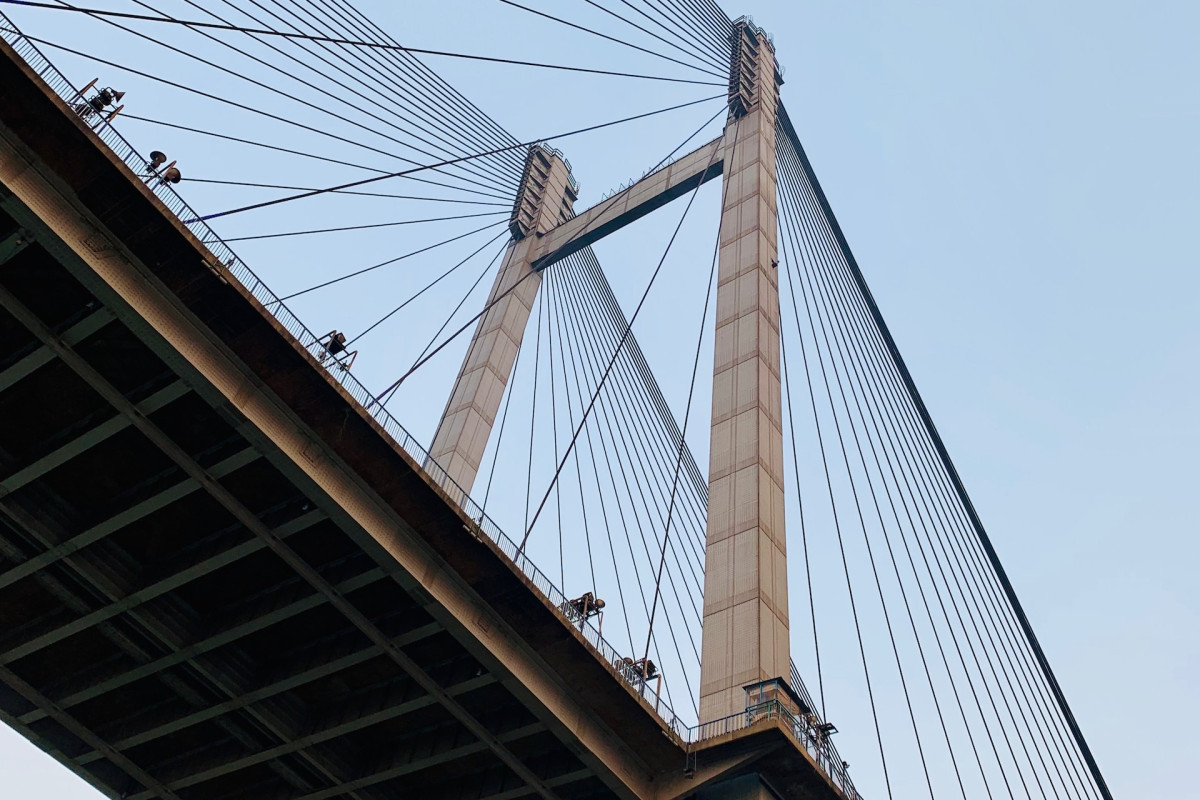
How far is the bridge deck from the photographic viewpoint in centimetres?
2289

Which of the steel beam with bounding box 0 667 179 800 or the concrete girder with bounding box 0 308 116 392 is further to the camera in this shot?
the steel beam with bounding box 0 667 179 800

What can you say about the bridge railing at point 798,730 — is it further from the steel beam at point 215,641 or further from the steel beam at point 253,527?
the steel beam at point 215,641

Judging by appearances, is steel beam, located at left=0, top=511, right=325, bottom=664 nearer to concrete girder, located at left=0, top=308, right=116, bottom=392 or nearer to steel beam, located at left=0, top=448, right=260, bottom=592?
steel beam, located at left=0, top=448, right=260, bottom=592

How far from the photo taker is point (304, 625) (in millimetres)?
28328

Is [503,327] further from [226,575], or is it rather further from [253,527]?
[253,527]

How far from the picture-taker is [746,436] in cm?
3375

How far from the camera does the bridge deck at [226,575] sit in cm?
2289

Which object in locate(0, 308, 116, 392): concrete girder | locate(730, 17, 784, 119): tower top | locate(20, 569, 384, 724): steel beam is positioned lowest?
locate(20, 569, 384, 724): steel beam

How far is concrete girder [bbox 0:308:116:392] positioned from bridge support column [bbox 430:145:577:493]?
16697 mm

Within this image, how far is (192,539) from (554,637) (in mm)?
8288

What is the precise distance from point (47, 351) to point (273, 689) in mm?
9581

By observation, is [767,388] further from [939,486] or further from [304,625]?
[304,625]

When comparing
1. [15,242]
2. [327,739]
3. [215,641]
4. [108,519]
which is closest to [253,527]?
[108,519]

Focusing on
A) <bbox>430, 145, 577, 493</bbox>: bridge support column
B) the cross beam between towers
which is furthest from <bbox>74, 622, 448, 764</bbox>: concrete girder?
<bbox>430, 145, 577, 493</bbox>: bridge support column
